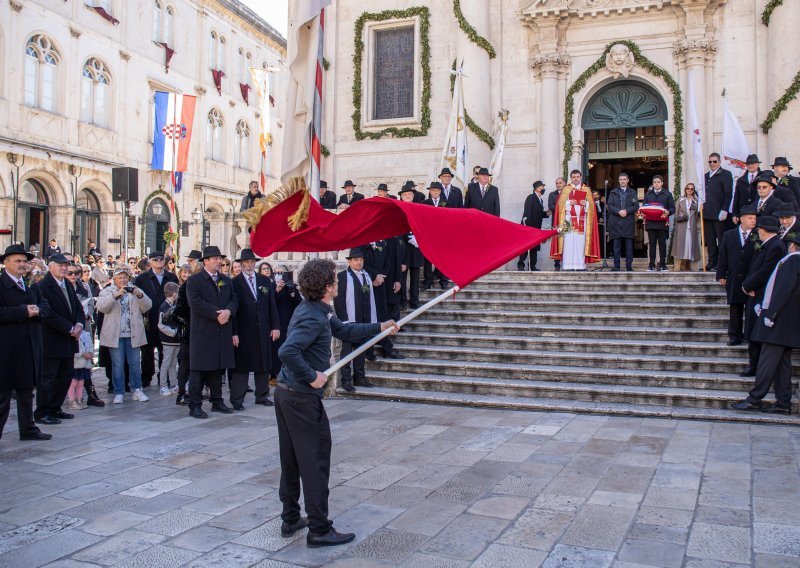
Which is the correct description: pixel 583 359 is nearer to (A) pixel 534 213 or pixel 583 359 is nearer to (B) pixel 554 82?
(A) pixel 534 213

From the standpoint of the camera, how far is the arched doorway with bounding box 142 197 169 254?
33.4m

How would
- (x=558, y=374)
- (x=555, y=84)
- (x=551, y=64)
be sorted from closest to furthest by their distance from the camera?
(x=558, y=374) < (x=551, y=64) < (x=555, y=84)

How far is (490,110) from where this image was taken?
57.2 feet

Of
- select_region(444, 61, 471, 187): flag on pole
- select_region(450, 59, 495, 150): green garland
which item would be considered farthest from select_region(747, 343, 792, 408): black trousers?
select_region(450, 59, 495, 150): green garland

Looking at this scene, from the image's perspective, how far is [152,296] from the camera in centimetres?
1089

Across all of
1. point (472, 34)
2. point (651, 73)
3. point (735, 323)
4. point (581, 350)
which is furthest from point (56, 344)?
point (651, 73)

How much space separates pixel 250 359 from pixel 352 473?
3.80 metres

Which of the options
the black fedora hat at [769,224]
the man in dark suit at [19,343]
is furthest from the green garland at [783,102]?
the man in dark suit at [19,343]

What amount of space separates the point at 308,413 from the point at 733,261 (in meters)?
7.41

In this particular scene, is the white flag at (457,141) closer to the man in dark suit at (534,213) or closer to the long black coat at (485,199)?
the long black coat at (485,199)

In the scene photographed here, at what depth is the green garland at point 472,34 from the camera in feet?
56.5

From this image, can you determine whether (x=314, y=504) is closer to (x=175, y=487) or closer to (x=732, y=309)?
(x=175, y=487)

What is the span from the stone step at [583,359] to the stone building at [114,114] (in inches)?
339

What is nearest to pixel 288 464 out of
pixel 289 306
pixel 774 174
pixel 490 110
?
pixel 289 306
